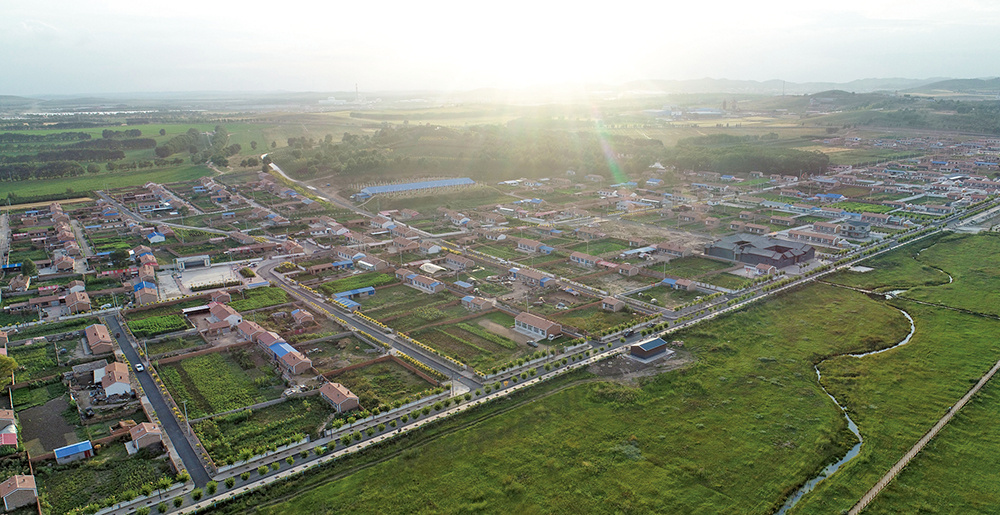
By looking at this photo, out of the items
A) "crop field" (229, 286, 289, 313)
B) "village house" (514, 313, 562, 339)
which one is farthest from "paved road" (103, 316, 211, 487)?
"village house" (514, 313, 562, 339)

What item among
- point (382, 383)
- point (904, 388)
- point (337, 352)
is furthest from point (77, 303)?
point (904, 388)

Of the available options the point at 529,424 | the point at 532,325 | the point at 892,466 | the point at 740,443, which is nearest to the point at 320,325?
the point at 532,325

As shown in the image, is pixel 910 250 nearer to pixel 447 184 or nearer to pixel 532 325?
pixel 532 325

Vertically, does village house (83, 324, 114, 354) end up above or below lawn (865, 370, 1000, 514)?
above

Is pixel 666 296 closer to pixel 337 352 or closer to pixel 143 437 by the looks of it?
pixel 337 352

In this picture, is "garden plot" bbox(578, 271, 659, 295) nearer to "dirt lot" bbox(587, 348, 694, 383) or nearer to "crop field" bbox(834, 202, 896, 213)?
"dirt lot" bbox(587, 348, 694, 383)

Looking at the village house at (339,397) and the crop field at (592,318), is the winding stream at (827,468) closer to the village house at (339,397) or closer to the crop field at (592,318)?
the crop field at (592,318)
